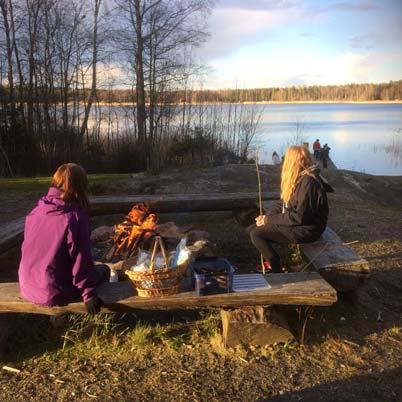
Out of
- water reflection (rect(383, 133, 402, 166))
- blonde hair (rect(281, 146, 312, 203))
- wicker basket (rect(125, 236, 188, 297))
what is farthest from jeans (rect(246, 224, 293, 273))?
water reflection (rect(383, 133, 402, 166))

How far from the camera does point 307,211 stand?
13.0 ft

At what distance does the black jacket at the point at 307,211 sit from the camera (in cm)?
392

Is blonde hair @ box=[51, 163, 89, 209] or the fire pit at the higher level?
blonde hair @ box=[51, 163, 89, 209]

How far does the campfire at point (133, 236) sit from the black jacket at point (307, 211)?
4.18 ft

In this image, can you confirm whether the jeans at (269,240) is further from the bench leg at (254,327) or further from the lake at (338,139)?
the lake at (338,139)

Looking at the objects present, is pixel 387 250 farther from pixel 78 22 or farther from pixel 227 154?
pixel 78 22

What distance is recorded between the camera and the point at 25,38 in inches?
569

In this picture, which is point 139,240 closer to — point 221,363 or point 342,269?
point 221,363

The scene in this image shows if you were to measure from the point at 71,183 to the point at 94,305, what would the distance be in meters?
0.80

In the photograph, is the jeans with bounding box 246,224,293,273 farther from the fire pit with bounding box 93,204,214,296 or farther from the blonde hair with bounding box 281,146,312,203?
the fire pit with bounding box 93,204,214,296

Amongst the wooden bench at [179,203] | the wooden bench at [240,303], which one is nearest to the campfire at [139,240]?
the wooden bench at [179,203]

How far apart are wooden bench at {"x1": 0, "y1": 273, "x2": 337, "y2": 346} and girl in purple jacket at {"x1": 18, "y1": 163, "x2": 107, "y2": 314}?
3.5 inches

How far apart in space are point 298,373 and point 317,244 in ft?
4.63

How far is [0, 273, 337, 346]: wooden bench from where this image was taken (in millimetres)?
3098
